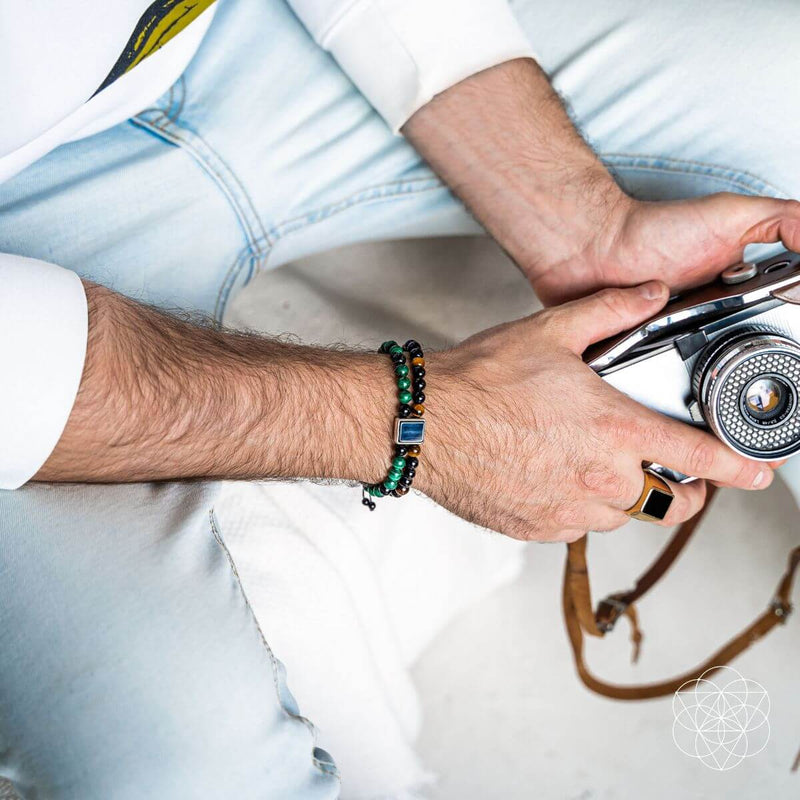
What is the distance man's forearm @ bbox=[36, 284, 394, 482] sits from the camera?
0.55 m

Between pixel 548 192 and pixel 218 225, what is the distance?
29cm

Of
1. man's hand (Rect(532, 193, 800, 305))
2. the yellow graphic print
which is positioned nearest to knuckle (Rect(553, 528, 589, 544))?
man's hand (Rect(532, 193, 800, 305))

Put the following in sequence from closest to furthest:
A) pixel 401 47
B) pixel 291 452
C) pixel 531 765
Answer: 1. pixel 291 452
2. pixel 401 47
3. pixel 531 765

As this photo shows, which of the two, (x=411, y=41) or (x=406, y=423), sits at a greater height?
(x=411, y=41)

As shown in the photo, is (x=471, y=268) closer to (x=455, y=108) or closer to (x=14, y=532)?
(x=455, y=108)

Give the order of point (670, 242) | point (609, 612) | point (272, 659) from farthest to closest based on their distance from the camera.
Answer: point (609, 612), point (670, 242), point (272, 659)

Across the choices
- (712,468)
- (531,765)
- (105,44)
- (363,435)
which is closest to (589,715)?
(531,765)

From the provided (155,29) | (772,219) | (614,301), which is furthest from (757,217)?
(155,29)

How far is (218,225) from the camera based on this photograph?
736mm

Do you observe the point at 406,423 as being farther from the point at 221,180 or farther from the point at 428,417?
the point at 221,180

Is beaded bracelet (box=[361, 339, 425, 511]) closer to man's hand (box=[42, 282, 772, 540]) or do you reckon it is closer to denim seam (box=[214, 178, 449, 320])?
man's hand (box=[42, 282, 772, 540])

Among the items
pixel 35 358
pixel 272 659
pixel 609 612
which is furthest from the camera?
pixel 609 612

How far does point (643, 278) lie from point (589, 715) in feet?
2.13

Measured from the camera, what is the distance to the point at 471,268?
39.1 inches
